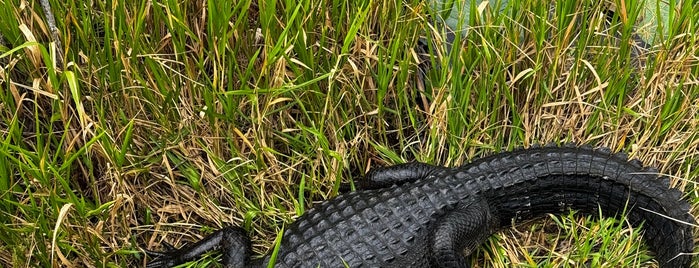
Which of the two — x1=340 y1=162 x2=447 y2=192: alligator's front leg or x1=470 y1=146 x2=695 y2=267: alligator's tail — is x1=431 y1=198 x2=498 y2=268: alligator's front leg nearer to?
x1=470 y1=146 x2=695 y2=267: alligator's tail

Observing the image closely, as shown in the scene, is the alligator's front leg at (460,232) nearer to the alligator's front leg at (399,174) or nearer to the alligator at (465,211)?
the alligator at (465,211)

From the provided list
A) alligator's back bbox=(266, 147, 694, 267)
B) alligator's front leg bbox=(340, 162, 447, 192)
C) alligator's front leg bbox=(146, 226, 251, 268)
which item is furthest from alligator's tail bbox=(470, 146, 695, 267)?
alligator's front leg bbox=(146, 226, 251, 268)

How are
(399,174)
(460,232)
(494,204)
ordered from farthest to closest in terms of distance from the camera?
(399,174) → (494,204) → (460,232)

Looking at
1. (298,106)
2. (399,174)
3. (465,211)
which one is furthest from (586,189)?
(298,106)

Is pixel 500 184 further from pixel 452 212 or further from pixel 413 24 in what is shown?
pixel 413 24

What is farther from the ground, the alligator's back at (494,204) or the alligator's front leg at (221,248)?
the alligator's back at (494,204)

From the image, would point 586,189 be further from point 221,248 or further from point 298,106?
point 221,248

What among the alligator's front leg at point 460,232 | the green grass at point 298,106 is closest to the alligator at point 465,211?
the alligator's front leg at point 460,232
